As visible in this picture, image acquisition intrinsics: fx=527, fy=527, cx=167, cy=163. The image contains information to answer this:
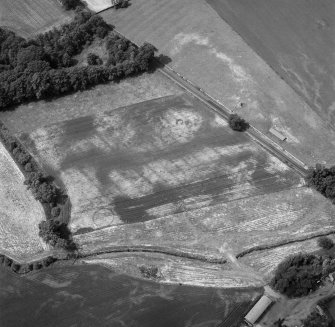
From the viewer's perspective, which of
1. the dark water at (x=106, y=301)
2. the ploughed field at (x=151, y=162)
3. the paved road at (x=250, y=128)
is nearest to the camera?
the dark water at (x=106, y=301)

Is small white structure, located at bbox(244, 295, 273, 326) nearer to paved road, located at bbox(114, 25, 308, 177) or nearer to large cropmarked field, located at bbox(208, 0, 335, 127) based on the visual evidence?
paved road, located at bbox(114, 25, 308, 177)

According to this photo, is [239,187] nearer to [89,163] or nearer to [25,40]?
[89,163]

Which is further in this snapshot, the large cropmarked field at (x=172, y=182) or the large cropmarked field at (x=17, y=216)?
the large cropmarked field at (x=17, y=216)

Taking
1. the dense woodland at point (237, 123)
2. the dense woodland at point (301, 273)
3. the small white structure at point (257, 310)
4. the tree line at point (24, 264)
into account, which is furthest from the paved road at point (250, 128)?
the tree line at point (24, 264)

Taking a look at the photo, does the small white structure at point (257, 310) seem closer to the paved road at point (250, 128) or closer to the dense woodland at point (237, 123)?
the paved road at point (250, 128)

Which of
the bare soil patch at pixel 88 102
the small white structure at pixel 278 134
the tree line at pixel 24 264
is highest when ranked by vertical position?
the small white structure at pixel 278 134

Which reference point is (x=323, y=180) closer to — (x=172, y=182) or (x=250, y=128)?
(x=250, y=128)
